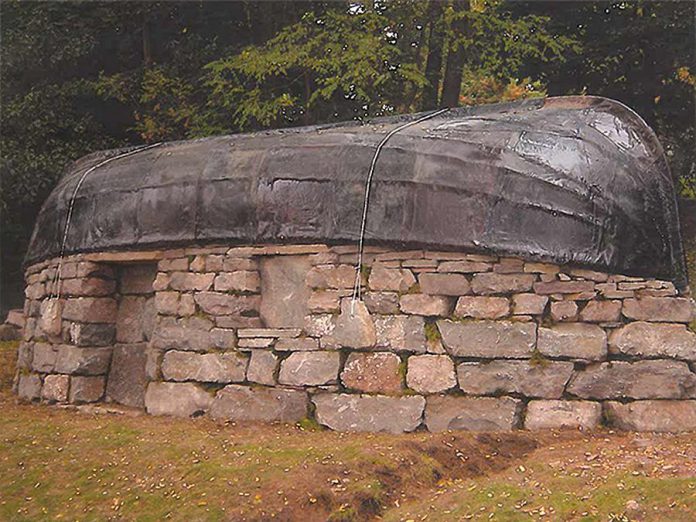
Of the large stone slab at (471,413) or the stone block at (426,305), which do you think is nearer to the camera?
the large stone slab at (471,413)

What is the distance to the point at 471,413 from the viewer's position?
19.5 ft

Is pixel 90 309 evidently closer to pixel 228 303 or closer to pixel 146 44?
pixel 228 303

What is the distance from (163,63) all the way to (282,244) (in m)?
8.09

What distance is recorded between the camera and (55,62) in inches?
523

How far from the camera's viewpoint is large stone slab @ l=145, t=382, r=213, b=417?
674 centimetres

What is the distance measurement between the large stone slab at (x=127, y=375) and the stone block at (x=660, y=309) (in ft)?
13.2

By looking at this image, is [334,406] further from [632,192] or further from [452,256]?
[632,192]

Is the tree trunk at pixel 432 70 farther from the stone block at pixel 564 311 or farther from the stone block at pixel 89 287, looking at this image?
the stone block at pixel 564 311

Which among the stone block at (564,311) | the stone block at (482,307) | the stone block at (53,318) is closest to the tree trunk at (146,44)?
the stone block at (53,318)

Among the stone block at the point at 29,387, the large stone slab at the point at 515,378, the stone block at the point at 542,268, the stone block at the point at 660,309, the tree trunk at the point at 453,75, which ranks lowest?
the stone block at the point at 29,387

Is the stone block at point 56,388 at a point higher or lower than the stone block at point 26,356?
lower

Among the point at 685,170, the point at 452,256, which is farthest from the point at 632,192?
the point at 685,170

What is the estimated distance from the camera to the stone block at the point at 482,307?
6016mm

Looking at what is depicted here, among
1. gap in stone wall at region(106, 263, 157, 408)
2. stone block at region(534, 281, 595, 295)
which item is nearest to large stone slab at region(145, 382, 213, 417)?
gap in stone wall at region(106, 263, 157, 408)
